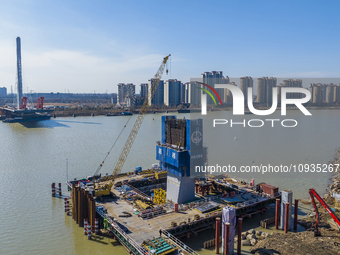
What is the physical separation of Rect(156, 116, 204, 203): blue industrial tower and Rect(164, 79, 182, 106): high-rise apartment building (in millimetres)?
127431

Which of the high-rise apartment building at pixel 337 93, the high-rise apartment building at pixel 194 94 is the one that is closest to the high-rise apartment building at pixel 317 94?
the high-rise apartment building at pixel 337 93

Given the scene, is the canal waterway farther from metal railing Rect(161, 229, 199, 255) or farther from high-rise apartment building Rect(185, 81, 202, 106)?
high-rise apartment building Rect(185, 81, 202, 106)

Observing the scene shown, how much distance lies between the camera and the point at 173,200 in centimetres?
2083

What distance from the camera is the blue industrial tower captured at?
1975 cm

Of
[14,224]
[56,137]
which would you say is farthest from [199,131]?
[56,137]

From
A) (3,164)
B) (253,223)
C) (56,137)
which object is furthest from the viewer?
(56,137)

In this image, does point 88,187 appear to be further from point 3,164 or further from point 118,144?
point 118,144

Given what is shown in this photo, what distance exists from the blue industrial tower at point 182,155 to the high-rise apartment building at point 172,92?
127 meters

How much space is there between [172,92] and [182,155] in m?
131

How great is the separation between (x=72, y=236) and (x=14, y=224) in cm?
448

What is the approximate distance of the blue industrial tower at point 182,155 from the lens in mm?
19750

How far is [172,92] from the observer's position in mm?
148625

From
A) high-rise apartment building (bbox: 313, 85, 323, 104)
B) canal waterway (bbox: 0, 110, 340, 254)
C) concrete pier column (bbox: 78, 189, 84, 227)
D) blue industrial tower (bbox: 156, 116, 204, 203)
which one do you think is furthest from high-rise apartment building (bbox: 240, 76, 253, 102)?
concrete pier column (bbox: 78, 189, 84, 227)

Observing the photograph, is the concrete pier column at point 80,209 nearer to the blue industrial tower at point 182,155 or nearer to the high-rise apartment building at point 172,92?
the blue industrial tower at point 182,155
